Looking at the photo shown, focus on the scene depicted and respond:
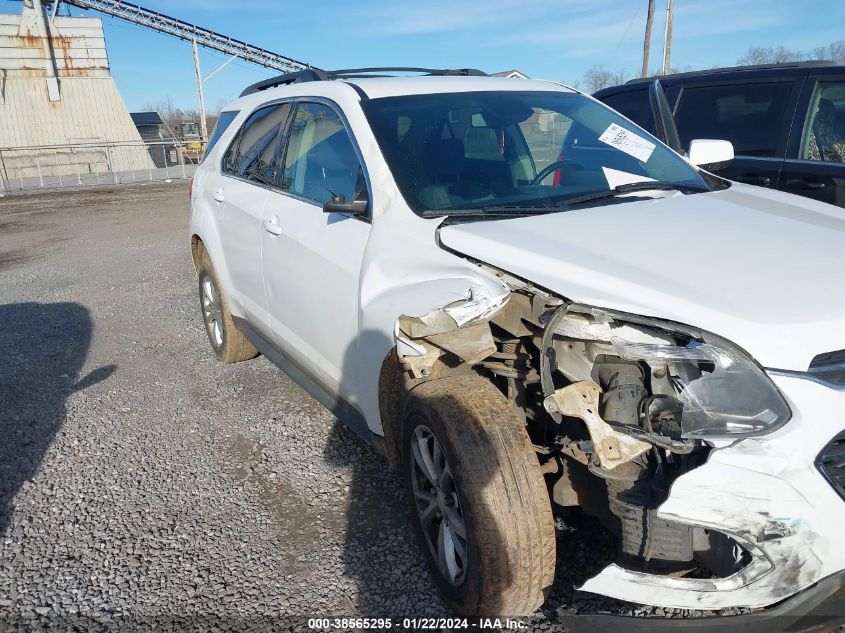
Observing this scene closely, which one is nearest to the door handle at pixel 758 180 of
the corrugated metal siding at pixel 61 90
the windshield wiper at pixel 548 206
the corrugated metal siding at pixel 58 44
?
the windshield wiper at pixel 548 206

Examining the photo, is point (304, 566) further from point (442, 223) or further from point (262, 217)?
point (262, 217)

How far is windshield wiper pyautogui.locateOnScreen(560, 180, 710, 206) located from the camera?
9.52ft

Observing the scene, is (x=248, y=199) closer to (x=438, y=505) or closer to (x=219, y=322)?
(x=219, y=322)

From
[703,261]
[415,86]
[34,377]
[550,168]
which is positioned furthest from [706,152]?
[34,377]

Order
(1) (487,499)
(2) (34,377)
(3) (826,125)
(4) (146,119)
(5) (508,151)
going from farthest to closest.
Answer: (4) (146,119)
(2) (34,377)
(3) (826,125)
(5) (508,151)
(1) (487,499)

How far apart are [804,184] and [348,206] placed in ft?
11.3

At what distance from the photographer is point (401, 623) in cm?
250

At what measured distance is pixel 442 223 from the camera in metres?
2.69

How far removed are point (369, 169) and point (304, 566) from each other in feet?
5.67

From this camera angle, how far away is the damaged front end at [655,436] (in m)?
1.76

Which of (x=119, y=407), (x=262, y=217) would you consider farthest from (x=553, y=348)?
(x=119, y=407)

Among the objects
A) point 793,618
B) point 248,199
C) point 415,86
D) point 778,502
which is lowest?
point 793,618

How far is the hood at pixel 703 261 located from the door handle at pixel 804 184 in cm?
197

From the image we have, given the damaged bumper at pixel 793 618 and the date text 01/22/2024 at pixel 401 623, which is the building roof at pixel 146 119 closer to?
the date text 01/22/2024 at pixel 401 623
